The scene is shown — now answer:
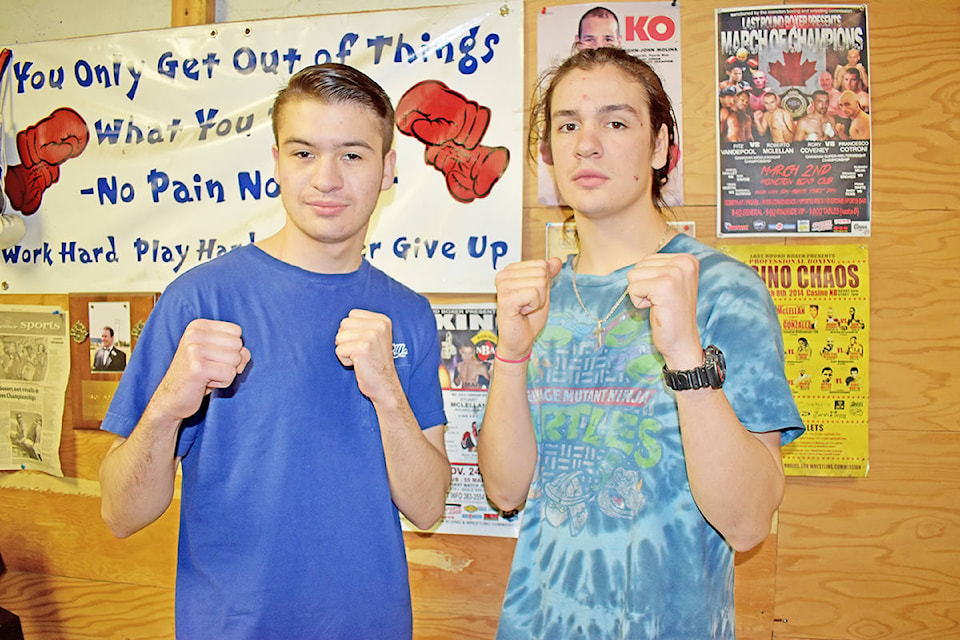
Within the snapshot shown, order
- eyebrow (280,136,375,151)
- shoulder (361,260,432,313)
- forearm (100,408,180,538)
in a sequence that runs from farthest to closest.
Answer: shoulder (361,260,432,313) → eyebrow (280,136,375,151) → forearm (100,408,180,538)

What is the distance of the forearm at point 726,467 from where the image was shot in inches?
35.1

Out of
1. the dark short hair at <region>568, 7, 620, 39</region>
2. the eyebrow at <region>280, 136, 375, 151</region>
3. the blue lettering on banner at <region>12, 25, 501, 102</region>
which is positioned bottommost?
the eyebrow at <region>280, 136, 375, 151</region>

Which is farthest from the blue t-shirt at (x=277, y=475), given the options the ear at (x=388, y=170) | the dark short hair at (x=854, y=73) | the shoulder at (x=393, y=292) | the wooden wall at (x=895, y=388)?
the dark short hair at (x=854, y=73)

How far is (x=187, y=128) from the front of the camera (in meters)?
1.83

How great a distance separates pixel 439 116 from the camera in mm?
1692

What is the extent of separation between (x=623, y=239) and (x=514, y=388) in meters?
0.31

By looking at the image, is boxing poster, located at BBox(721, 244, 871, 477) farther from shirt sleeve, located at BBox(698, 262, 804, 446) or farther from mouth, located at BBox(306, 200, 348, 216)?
mouth, located at BBox(306, 200, 348, 216)

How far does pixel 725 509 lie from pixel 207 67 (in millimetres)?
1674

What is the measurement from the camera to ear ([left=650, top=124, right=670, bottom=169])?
114 cm

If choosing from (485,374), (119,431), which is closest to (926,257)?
(485,374)

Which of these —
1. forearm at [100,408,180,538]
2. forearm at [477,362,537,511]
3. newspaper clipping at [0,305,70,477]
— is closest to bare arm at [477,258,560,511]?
forearm at [477,362,537,511]

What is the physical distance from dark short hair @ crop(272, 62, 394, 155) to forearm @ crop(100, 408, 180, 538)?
1.76 ft

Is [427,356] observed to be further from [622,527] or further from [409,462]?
[622,527]

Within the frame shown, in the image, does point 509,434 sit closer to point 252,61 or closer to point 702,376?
point 702,376
